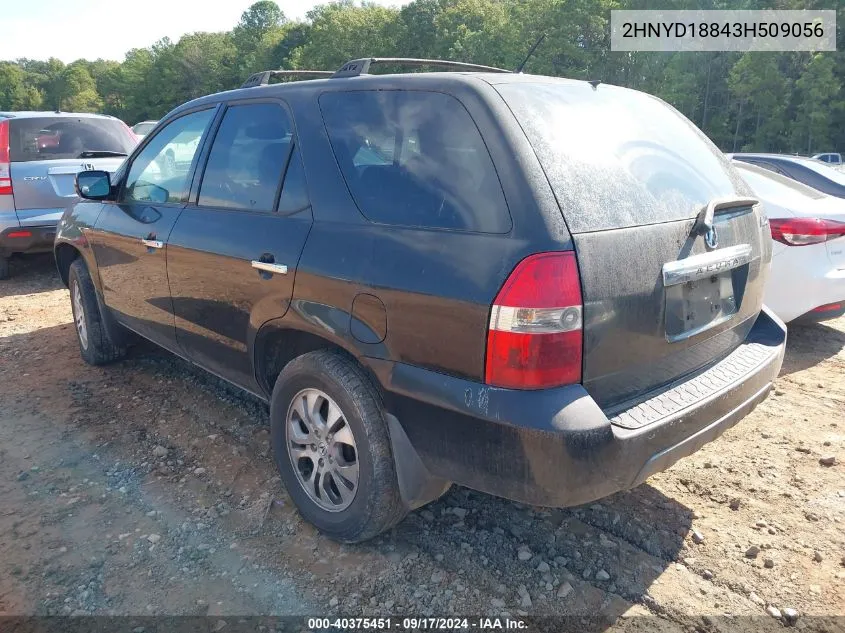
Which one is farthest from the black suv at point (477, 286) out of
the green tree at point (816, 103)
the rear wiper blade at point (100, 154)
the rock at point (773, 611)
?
the green tree at point (816, 103)

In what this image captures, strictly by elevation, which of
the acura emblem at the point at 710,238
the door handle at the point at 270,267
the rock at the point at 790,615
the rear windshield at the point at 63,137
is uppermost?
the rear windshield at the point at 63,137

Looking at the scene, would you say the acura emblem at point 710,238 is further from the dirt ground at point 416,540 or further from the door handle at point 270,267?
the door handle at point 270,267

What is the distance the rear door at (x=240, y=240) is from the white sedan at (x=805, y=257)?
3.58 m

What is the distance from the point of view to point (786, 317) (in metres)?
4.89

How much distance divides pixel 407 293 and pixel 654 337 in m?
0.89

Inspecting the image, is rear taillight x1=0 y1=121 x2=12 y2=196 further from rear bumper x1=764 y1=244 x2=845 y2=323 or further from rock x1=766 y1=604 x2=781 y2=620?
rock x1=766 y1=604 x2=781 y2=620

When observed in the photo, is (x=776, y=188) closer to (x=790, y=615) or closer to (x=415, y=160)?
(x=790, y=615)

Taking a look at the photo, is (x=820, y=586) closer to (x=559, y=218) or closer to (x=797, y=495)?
(x=797, y=495)

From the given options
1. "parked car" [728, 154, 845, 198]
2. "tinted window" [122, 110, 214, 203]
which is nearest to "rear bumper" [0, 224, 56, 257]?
"tinted window" [122, 110, 214, 203]

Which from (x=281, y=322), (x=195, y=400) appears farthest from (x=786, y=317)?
(x=195, y=400)

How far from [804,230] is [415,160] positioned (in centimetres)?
356

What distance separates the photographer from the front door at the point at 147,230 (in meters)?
3.69

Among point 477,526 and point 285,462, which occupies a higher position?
point 285,462

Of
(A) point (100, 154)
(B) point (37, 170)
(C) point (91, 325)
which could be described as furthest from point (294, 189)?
(A) point (100, 154)
